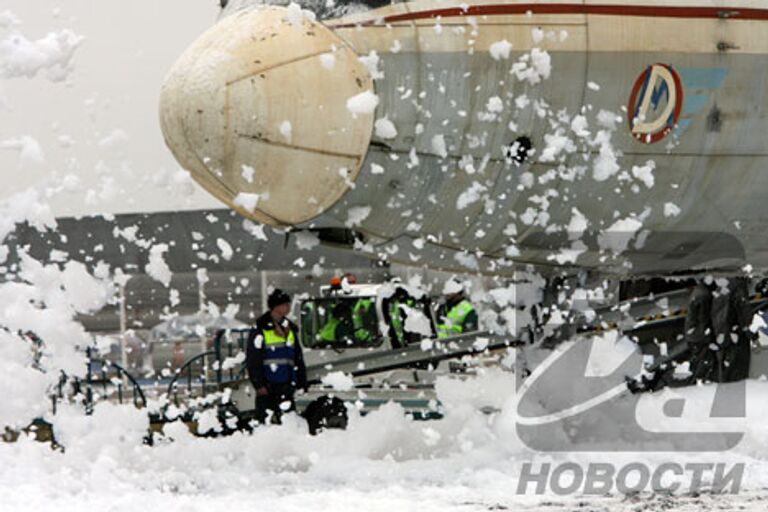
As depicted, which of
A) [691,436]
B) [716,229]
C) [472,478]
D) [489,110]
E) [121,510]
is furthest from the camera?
[691,436]

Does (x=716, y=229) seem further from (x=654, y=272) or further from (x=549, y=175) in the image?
(x=549, y=175)

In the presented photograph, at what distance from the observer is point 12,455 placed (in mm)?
9336

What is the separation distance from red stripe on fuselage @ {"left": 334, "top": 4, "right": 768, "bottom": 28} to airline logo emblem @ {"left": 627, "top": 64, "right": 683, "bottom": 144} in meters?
0.32

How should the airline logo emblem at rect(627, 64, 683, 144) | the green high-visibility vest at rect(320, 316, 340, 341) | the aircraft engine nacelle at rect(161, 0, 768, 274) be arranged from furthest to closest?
the green high-visibility vest at rect(320, 316, 340, 341), the airline logo emblem at rect(627, 64, 683, 144), the aircraft engine nacelle at rect(161, 0, 768, 274)

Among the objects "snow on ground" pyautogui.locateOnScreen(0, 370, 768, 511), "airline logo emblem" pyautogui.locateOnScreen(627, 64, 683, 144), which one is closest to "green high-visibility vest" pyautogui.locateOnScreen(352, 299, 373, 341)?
"snow on ground" pyautogui.locateOnScreen(0, 370, 768, 511)

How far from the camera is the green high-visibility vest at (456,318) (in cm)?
1496

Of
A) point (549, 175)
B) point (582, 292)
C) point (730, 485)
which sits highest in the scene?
point (549, 175)

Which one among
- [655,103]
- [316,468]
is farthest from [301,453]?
[655,103]

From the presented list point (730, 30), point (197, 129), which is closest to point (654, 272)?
point (730, 30)

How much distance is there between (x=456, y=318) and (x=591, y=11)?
6.98m

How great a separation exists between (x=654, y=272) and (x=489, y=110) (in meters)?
2.30

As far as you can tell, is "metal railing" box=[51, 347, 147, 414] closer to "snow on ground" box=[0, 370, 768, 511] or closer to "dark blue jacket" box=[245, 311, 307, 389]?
"dark blue jacket" box=[245, 311, 307, 389]

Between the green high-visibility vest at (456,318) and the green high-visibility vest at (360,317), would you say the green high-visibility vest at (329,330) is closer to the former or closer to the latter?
the green high-visibility vest at (360,317)

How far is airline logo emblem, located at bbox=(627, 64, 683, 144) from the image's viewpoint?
846cm
